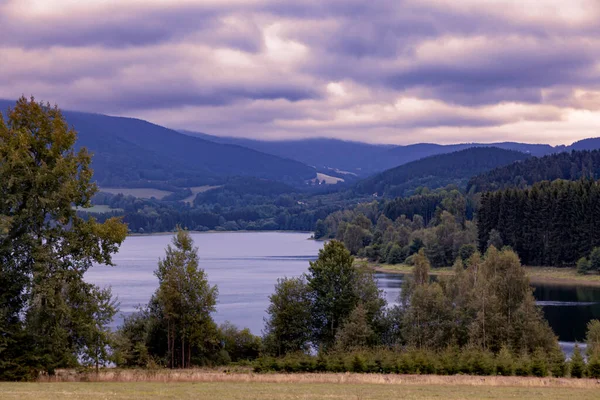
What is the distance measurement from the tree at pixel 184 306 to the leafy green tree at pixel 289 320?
5723 mm

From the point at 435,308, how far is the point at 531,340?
7696mm

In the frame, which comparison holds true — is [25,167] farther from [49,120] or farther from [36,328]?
[36,328]

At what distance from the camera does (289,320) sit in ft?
196

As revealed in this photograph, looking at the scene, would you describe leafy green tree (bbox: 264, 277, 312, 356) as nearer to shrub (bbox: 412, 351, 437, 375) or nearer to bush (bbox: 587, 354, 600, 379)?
shrub (bbox: 412, 351, 437, 375)

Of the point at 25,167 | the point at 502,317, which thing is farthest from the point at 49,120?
the point at 502,317

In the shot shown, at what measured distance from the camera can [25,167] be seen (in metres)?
36.5

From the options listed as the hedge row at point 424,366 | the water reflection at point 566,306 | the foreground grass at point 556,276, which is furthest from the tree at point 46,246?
the foreground grass at point 556,276

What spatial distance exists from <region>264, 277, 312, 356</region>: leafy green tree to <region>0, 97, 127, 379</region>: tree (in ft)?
72.0

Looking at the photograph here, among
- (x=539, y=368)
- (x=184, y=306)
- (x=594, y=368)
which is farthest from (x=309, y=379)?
(x=184, y=306)

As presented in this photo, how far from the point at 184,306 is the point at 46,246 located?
18.9m

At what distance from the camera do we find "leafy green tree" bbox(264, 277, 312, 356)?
5866cm

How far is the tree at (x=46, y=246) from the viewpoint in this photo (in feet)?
120

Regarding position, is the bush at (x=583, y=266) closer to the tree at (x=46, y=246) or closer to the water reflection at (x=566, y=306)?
the water reflection at (x=566, y=306)

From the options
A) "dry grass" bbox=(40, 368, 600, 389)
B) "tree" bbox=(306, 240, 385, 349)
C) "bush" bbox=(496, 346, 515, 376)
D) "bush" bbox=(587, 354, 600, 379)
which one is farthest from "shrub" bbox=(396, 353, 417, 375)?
"tree" bbox=(306, 240, 385, 349)
